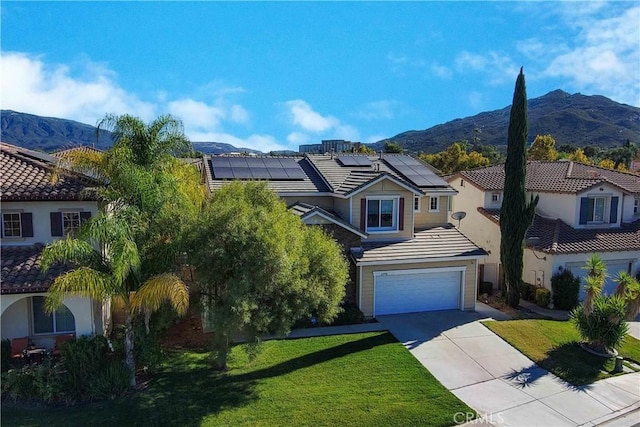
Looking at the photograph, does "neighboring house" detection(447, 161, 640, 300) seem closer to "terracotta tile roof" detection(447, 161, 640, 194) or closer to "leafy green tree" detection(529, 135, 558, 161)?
"terracotta tile roof" detection(447, 161, 640, 194)

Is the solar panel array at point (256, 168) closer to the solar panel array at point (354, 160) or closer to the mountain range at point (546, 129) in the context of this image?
the solar panel array at point (354, 160)

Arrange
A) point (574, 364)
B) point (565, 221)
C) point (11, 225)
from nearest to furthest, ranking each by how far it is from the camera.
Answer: point (11, 225) → point (574, 364) → point (565, 221)

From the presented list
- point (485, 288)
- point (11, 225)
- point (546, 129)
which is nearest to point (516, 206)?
point (485, 288)

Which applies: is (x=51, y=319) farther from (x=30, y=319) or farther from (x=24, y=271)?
(x=24, y=271)

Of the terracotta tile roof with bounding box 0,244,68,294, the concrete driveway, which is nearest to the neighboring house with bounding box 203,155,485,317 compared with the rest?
the concrete driveway

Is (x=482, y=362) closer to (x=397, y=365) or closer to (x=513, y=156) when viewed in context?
(x=397, y=365)

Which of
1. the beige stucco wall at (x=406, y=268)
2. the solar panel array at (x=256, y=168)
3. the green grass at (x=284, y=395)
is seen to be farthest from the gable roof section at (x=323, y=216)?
the green grass at (x=284, y=395)
